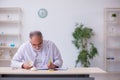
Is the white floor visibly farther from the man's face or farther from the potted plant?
the man's face

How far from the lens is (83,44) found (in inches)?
239

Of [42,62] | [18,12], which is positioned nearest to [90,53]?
[18,12]

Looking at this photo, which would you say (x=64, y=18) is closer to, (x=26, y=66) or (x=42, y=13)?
(x=42, y=13)

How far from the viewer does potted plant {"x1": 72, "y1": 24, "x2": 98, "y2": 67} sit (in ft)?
19.5

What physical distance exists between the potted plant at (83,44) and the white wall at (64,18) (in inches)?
9.3

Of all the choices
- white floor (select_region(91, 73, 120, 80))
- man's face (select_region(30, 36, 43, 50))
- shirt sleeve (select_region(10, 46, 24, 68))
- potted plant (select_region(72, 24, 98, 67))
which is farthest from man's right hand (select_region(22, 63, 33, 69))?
white floor (select_region(91, 73, 120, 80))

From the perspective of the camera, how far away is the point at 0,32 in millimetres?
6156

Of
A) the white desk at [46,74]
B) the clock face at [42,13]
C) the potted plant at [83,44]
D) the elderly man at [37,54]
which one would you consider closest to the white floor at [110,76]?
the potted plant at [83,44]

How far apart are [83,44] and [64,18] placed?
84 cm

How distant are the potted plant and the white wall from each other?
0.77 feet

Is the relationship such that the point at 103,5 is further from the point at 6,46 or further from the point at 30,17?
the point at 6,46

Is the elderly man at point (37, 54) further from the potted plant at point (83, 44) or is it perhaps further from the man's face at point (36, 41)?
the potted plant at point (83, 44)

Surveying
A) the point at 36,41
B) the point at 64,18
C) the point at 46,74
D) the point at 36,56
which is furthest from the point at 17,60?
the point at 64,18

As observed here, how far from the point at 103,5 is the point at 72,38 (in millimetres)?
1174
